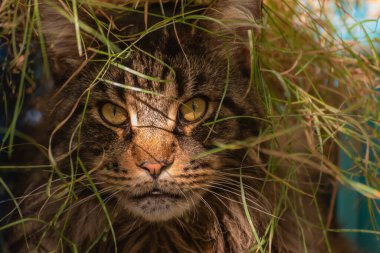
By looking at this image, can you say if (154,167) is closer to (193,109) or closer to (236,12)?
(193,109)

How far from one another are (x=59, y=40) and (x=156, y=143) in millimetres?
471

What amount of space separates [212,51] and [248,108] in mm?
190

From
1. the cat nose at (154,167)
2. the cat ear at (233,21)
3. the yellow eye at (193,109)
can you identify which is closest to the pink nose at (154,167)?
the cat nose at (154,167)

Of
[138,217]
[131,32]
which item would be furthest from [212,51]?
Result: [138,217]

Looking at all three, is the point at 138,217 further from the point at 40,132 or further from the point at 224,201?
the point at 40,132

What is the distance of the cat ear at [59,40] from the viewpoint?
1369 mm

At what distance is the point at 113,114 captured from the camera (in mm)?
1334

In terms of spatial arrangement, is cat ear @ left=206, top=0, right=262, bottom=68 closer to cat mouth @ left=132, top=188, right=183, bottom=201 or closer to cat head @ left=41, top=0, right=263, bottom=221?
cat head @ left=41, top=0, right=263, bottom=221

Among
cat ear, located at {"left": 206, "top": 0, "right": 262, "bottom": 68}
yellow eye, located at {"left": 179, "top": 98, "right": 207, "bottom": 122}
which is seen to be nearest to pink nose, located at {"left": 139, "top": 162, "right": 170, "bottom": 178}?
yellow eye, located at {"left": 179, "top": 98, "right": 207, "bottom": 122}

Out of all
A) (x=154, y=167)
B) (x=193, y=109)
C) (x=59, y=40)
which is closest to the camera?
(x=154, y=167)

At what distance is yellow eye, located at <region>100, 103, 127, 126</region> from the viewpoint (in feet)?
4.32

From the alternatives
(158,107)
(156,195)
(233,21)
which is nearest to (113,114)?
(158,107)

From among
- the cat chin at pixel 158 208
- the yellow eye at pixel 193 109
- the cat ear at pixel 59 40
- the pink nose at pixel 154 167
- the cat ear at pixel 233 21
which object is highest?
the cat ear at pixel 233 21

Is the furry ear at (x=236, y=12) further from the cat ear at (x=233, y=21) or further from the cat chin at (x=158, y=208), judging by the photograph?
the cat chin at (x=158, y=208)
